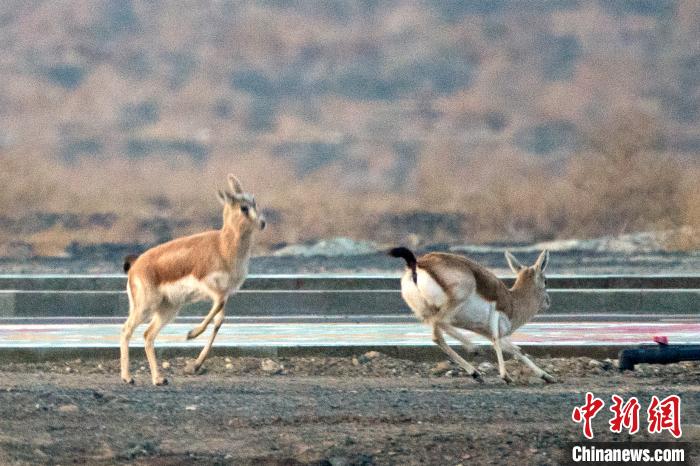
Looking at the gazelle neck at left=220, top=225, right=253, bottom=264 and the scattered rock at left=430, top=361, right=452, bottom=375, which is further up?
the gazelle neck at left=220, top=225, right=253, bottom=264

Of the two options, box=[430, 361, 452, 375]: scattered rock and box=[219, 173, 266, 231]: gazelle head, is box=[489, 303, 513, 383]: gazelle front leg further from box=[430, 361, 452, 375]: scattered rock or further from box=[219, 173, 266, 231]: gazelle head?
box=[219, 173, 266, 231]: gazelle head

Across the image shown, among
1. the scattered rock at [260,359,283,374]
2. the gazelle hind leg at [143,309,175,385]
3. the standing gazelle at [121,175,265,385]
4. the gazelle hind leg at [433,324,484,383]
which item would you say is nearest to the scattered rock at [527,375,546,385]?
the gazelle hind leg at [433,324,484,383]

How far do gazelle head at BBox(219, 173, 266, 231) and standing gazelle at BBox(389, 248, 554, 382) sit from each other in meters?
1.15

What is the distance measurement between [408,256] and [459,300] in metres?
0.60

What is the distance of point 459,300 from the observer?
12.8 meters

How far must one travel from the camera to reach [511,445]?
30.8 ft

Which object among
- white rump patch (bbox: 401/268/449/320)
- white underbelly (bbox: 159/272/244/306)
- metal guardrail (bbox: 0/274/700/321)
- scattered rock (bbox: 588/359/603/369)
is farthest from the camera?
metal guardrail (bbox: 0/274/700/321)

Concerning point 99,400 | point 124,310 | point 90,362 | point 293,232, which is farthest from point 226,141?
point 99,400

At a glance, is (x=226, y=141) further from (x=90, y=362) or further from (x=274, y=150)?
(x=90, y=362)

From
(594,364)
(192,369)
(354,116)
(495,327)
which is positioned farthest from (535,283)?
(354,116)

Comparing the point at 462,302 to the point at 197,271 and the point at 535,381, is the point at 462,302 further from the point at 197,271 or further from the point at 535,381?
the point at 197,271

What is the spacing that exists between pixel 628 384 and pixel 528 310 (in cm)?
136

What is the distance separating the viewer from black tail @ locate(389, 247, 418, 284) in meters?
12.6

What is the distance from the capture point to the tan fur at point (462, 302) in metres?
12.8
